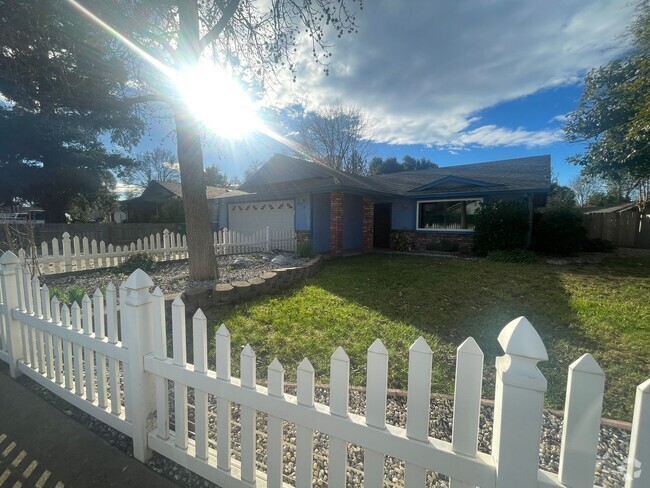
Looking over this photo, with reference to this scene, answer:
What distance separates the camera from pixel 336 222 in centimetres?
1022

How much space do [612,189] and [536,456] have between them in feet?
134

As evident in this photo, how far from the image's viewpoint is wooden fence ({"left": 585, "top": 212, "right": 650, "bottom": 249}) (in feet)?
43.8

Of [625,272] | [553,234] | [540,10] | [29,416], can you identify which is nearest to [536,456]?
[29,416]

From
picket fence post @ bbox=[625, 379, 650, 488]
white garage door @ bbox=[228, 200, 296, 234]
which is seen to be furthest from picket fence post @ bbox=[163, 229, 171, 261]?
picket fence post @ bbox=[625, 379, 650, 488]

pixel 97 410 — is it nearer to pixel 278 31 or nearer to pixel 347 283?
pixel 347 283

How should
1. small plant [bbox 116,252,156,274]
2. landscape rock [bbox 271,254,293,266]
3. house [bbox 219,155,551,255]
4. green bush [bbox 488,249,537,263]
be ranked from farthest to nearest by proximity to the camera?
1. house [bbox 219,155,551,255]
2. green bush [bbox 488,249,537,263]
3. landscape rock [bbox 271,254,293,266]
4. small plant [bbox 116,252,156,274]

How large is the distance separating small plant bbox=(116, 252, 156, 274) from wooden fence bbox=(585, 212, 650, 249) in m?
17.6

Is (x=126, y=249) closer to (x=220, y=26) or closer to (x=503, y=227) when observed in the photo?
(x=220, y=26)

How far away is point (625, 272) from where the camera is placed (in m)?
7.42

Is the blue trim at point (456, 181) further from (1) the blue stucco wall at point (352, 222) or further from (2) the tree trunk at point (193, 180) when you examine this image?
(2) the tree trunk at point (193, 180)

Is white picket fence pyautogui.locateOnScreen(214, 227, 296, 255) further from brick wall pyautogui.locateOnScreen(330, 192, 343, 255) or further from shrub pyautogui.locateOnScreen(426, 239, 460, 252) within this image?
shrub pyautogui.locateOnScreen(426, 239, 460, 252)

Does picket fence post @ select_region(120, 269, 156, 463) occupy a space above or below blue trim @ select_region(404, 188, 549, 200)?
below

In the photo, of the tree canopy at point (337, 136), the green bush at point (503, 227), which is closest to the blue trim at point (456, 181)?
the green bush at point (503, 227)

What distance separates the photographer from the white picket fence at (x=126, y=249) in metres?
5.82
